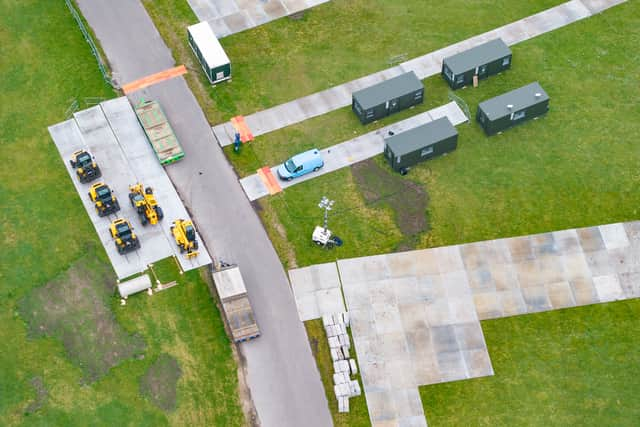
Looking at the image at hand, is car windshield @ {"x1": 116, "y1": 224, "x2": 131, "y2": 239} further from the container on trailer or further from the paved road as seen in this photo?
the container on trailer

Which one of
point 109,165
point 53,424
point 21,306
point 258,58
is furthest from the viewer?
point 258,58

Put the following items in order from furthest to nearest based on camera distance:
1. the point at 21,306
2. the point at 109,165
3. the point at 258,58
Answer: the point at 258,58
the point at 109,165
the point at 21,306

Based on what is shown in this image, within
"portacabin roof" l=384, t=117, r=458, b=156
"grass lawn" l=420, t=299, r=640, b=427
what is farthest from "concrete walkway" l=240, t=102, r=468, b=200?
"grass lawn" l=420, t=299, r=640, b=427

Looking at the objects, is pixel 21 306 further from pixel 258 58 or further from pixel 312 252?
pixel 258 58

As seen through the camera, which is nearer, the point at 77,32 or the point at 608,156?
the point at 608,156

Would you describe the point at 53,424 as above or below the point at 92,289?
below

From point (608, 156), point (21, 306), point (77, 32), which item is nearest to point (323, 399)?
point (21, 306)

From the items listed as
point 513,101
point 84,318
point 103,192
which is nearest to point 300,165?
point 103,192
